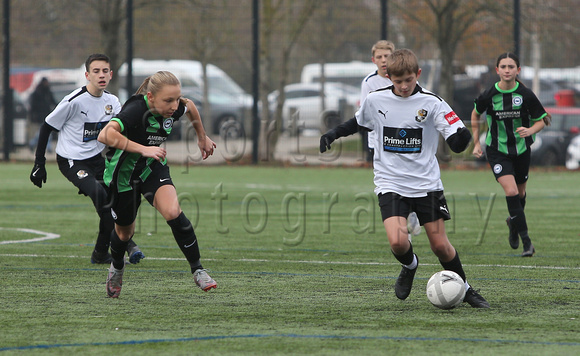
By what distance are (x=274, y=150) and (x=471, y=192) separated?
7779 millimetres

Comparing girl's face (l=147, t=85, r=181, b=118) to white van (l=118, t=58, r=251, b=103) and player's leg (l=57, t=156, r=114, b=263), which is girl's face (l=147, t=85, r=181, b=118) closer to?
player's leg (l=57, t=156, r=114, b=263)

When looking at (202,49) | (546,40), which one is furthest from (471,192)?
(202,49)

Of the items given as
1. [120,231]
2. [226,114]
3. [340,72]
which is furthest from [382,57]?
[340,72]

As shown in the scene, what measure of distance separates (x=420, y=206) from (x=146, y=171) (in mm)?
2000

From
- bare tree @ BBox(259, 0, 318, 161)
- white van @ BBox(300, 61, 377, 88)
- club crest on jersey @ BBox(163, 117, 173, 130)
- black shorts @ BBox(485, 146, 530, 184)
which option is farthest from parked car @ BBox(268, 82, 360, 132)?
club crest on jersey @ BBox(163, 117, 173, 130)

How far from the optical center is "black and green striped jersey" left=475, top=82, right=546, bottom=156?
955 cm

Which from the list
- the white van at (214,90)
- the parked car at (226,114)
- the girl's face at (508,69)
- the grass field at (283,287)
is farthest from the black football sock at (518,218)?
the parked car at (226,114)

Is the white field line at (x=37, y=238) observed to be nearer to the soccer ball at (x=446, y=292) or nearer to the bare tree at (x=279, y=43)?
the soccer ball at (x=446, y=292)

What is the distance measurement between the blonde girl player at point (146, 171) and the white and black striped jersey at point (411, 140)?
1.45 m

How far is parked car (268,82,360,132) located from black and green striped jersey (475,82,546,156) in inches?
514

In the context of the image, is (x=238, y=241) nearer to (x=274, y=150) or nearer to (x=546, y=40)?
(x=274, y=150)

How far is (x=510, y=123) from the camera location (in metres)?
9.61

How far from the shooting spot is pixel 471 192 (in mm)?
16188

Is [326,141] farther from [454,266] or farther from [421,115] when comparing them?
[454,266]
